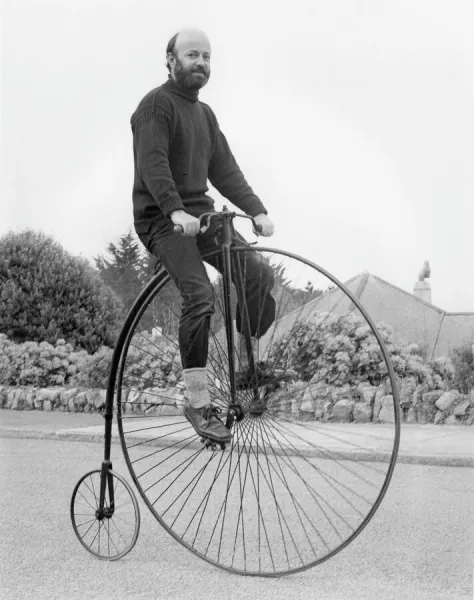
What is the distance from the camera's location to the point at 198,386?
11.8ft

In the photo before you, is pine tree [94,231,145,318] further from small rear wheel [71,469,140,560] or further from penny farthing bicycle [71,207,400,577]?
small rear wheel [71,469,140,560]

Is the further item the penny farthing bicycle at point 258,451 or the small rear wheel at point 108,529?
the small rear wheel at point 108,529

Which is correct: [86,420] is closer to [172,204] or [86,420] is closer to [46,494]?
[46,494]

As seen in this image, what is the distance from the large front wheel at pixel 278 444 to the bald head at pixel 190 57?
0.73 m

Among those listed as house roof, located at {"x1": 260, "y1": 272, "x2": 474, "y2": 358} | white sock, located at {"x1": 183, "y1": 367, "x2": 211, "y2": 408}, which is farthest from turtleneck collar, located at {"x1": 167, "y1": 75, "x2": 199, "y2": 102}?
house roof, located at {"x1": 260, "y1": 272, "x2": 474, "y2": 358}

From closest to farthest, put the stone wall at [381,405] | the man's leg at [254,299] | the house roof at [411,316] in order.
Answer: the man's leg at [254,299] → the stone wall at [381,405] → the house roof at [411,316]

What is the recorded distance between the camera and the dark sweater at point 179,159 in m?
3.54

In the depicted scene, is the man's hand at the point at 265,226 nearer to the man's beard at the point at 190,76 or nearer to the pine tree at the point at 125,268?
the man's beard at the point at 190,76

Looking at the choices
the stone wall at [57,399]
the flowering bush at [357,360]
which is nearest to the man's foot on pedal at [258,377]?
the flowering bush at [357,360]

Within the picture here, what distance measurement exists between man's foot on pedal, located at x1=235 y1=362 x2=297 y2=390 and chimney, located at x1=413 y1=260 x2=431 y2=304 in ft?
26.7

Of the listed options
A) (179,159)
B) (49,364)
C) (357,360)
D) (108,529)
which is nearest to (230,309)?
(179,159)

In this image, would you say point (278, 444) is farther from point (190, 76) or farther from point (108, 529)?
point (190, 76)

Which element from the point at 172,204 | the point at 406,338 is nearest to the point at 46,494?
the point at 172,204

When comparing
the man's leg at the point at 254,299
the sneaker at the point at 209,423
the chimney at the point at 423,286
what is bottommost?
the sneaker at the point at 209,423
